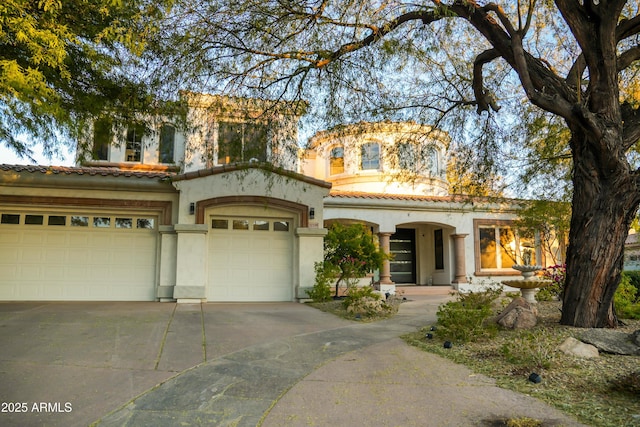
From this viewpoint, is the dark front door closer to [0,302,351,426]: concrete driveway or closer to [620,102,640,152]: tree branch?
[0,302,351,426]: concrete driveway

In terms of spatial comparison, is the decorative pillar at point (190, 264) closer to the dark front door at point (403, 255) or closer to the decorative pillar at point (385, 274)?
the decorative pillar at point (385, 274)

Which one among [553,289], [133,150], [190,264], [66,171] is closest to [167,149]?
[133,150]

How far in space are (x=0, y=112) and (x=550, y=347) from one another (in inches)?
344

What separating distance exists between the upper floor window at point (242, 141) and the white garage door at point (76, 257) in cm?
396

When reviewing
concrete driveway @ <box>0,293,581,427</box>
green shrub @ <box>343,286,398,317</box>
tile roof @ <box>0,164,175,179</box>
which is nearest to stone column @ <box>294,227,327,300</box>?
green shrub @ <box>343,286,398,317</box>

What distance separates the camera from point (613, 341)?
5.40 meters

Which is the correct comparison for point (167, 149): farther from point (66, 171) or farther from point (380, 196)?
point (380, 196)

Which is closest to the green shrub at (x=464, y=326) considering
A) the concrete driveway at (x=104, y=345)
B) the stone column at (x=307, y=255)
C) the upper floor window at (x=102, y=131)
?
the concrete driveway at (x=104, y=345)

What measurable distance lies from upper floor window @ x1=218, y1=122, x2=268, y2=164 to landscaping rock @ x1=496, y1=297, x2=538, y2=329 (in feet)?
17.8

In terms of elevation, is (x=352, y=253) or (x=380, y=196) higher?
(x=380, y=196)

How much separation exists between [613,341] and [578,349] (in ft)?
1.99

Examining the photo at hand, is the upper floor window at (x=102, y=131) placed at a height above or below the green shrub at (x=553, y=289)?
above

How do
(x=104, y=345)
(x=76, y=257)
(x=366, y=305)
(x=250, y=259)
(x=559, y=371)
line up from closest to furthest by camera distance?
1. (x=559, y=371)
2. (x=104, y=345)
3. (x=366, y=305)
4. (x=76, y=257)
5. (x=250, y=259)

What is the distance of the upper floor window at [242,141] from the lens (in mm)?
8641
